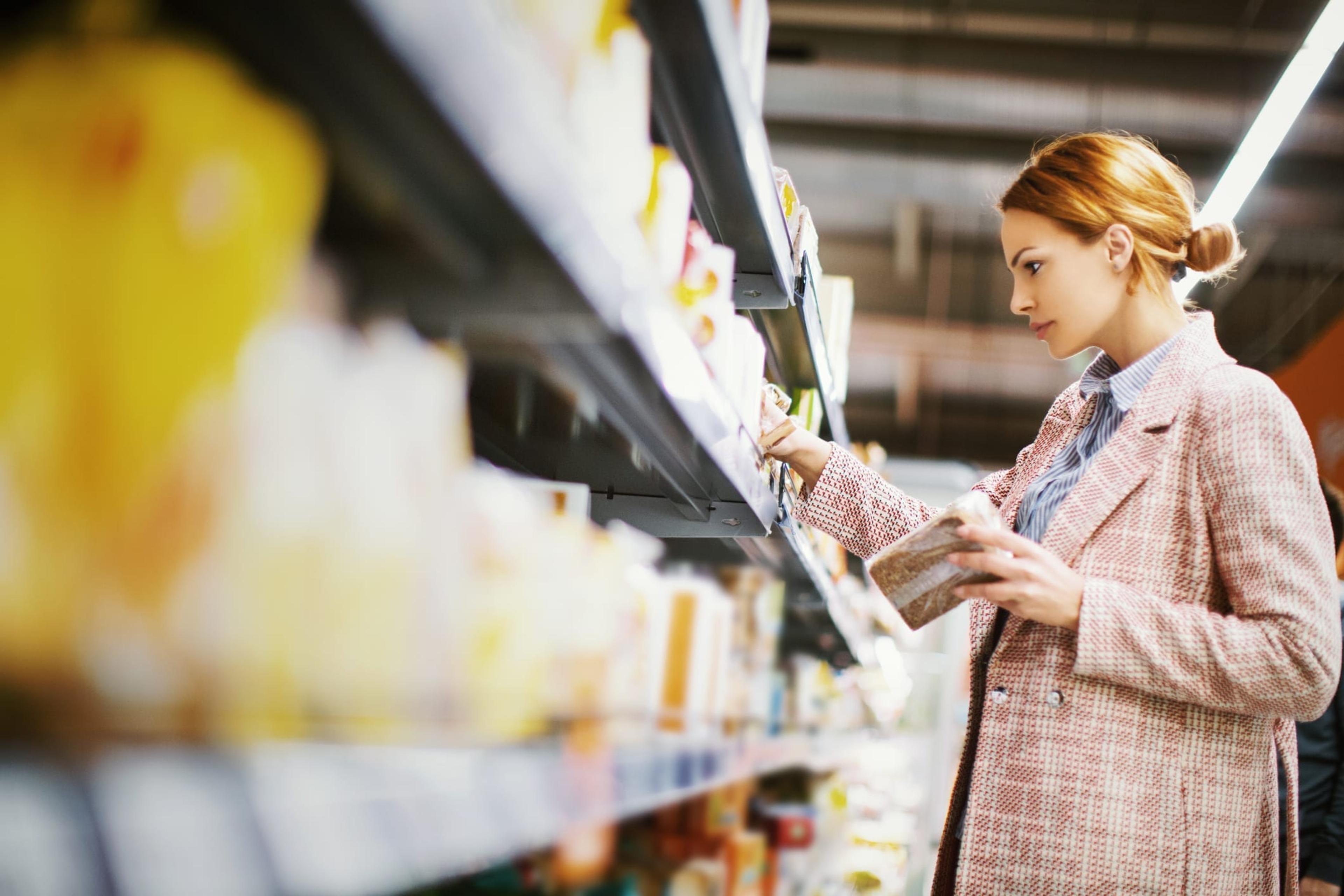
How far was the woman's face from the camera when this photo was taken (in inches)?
61.1

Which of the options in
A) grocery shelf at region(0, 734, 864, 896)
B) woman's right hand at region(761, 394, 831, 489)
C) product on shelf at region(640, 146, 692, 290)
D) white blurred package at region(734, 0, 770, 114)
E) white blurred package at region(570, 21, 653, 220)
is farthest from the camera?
woman's right hand at region(761, 394, 831, 489)

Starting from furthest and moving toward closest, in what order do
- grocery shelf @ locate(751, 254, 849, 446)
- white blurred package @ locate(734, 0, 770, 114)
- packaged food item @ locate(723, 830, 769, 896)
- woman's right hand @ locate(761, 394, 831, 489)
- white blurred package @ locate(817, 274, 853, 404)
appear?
white blurred package @ locate(817, 274, 853, 404) < packaged food item @ locate(723, 830, 769, 896) < grocery shelf @ locate(751, 254, 849, 446) < woman's right hand @ locate(761, 394, 831, 489) < white blurred package @ locate(734, 0, 770, 114)

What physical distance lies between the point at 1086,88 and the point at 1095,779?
442 cm

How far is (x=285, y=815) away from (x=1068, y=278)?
132 cm

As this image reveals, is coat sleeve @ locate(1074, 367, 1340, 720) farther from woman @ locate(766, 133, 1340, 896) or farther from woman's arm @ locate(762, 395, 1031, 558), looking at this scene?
woman's arm @ locate(762, 395, 1031, 558)

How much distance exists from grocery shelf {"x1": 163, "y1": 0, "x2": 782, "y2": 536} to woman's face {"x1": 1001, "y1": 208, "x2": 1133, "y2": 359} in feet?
2.32

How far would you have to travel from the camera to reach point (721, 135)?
5.12ft

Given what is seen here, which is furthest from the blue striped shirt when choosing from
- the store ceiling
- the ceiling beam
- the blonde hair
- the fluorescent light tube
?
the ceiling beam

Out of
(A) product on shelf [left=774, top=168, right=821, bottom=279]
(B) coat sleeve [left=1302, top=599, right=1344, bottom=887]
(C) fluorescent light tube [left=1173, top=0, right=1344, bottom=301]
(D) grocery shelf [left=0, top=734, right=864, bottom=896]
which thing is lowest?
(B) coat sleeve [left=1302, top=599, right=1344, bottom=887]

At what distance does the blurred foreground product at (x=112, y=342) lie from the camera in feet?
1.65

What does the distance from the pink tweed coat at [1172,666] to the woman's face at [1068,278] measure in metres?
0.12

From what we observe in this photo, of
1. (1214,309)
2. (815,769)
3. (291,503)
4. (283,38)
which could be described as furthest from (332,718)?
(1214,309)

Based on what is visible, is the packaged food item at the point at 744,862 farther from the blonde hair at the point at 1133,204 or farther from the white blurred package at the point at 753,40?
the white blurred package at the point at 753,40

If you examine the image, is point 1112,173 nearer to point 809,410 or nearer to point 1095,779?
point 1095,779
